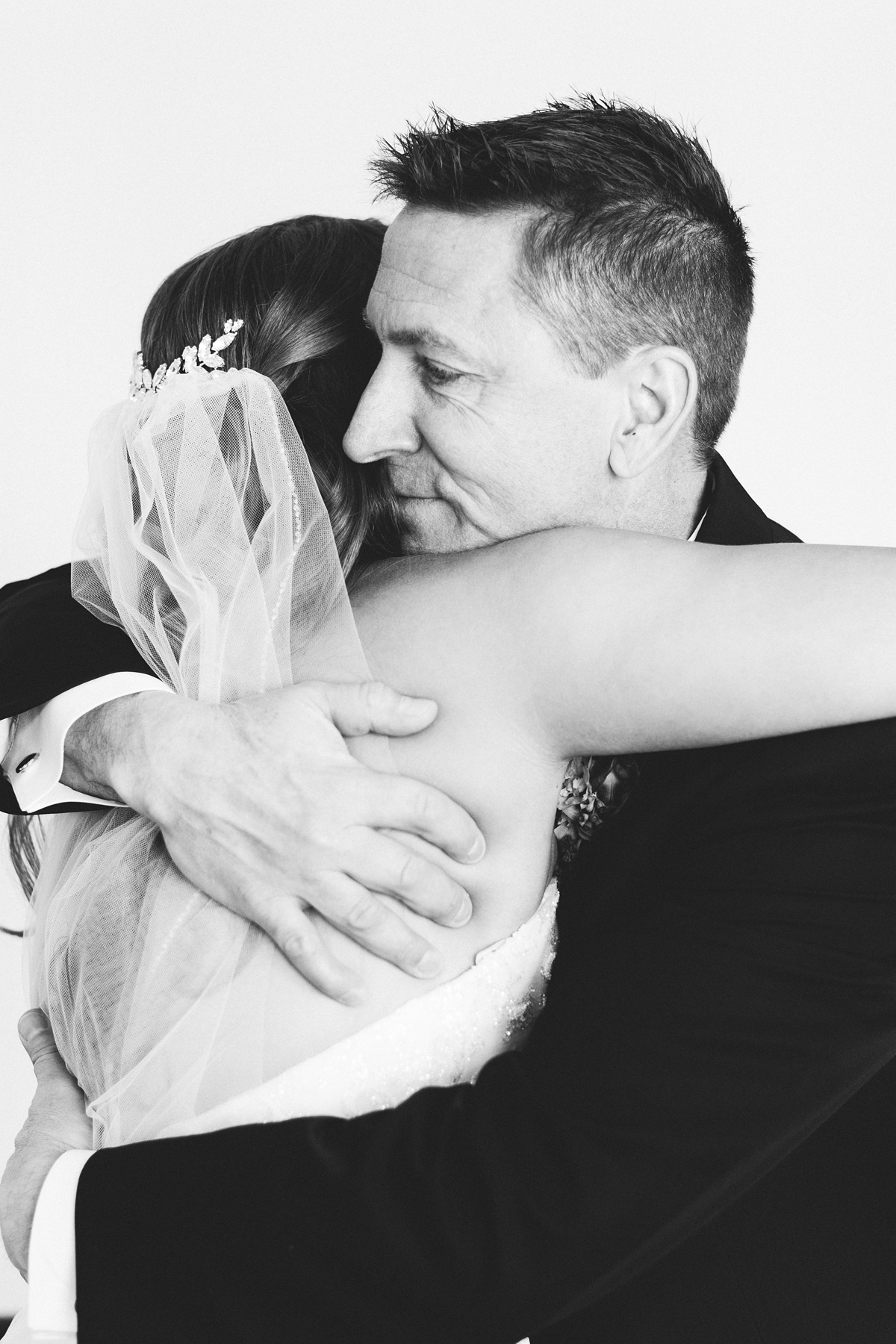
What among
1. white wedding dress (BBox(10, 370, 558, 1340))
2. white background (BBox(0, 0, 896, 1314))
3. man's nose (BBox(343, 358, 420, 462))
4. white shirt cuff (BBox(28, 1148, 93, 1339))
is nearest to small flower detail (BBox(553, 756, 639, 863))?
white wedding dress (BBox(10, 370, 558, 1340))

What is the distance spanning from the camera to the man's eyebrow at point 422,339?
144cm

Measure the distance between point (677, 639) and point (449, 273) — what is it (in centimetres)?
55

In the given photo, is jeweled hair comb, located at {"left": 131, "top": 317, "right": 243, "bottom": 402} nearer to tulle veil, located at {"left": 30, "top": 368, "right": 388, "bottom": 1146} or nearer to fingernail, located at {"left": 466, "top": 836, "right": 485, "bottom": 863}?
tulle veil, located at {"left": 30, "top": 368, "right": 388, "bottom": 1146}

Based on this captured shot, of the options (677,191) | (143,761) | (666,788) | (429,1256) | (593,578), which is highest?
(677,191)

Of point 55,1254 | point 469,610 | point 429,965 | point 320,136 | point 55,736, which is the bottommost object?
point 55,1254

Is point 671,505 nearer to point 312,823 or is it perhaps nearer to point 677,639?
point 677,639

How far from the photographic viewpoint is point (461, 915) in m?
1.34

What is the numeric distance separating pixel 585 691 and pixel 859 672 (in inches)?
9.5

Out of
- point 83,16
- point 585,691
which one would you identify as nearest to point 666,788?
point 585,691

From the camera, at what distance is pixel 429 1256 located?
114 centimetres

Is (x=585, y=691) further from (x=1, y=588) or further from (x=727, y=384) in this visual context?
(x=1, y=588)

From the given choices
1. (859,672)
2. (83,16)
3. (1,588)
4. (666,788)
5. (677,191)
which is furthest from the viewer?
(83,16)

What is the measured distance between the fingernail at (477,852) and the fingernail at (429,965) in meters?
0.10

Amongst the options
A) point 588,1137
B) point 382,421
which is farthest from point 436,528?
point 588,1137
